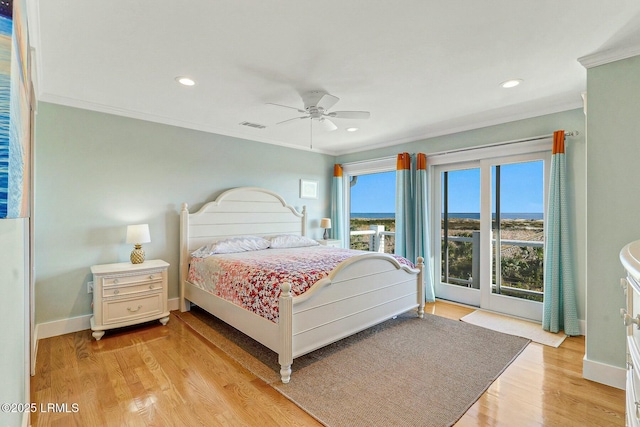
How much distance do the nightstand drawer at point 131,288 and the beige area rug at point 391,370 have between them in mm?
617

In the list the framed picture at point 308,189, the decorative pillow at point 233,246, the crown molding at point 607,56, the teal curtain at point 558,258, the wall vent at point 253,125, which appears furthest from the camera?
the framed picture at point 308,189

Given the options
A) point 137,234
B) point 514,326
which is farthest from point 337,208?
point 137,234

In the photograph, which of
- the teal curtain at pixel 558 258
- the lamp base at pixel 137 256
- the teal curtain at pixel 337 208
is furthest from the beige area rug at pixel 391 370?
the teal curtain at pixel 337 208

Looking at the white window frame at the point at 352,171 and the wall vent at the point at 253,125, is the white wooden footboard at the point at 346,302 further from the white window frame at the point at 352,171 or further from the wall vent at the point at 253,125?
the wall vent at the point at 253,125

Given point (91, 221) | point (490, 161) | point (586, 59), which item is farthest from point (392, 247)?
point (91, 221)

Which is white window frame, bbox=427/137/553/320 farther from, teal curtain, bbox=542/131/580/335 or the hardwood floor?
the hardwood floor

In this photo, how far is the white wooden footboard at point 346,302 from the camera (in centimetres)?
239

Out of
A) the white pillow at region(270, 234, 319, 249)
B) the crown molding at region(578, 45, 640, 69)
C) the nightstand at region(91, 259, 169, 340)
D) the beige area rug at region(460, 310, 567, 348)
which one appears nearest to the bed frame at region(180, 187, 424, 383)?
the white pillow at region(270, 234, 319, 249)

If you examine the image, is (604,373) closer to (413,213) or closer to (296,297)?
(296,297)

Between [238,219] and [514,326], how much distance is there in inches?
148

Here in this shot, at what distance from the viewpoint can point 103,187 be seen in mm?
3459

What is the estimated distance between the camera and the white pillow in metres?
4.47

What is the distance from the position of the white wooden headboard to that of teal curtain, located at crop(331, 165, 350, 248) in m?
0.75

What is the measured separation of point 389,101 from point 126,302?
3517 millimetres
